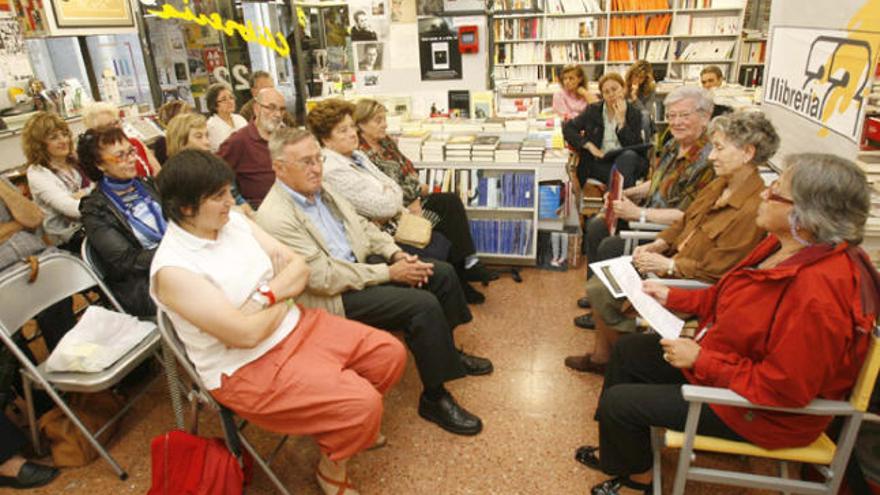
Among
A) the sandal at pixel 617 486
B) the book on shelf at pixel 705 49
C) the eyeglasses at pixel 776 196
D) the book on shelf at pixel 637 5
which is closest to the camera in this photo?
the eyeglasses at pixel 776 196

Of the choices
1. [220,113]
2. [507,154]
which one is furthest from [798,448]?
[220,113]

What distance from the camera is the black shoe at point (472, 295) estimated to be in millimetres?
3619

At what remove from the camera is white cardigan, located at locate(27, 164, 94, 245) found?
10.1ft

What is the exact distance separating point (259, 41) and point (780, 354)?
22.4ft

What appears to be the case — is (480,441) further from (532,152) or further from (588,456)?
(532,152)

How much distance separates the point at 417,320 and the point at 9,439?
5.83ft

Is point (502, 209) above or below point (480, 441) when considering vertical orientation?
above

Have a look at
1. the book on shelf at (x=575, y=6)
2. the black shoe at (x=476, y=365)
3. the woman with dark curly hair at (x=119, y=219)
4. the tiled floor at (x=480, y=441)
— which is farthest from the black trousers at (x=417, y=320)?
the book on shelf at (x=575, y=6)

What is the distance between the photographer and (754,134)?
218cm

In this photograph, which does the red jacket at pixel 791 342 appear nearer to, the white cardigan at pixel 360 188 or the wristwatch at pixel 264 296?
the wristwatch at pixel 264 296

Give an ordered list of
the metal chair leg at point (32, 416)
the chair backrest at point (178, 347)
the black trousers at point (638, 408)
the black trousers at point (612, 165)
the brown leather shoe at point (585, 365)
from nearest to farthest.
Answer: the black trousers at point (638, 408) → the chair backrest at point (178, 347) → the metal chair leg at point (32, 416) → the brown leather shoe at point (585, 365) → the black trousers at point (612, 165)

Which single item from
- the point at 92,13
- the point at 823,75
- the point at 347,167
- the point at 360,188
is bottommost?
the point at 360,188

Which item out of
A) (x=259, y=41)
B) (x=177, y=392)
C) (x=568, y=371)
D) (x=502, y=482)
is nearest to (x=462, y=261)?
(x=568, y=371)

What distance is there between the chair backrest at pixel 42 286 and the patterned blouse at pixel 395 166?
5.26ft
